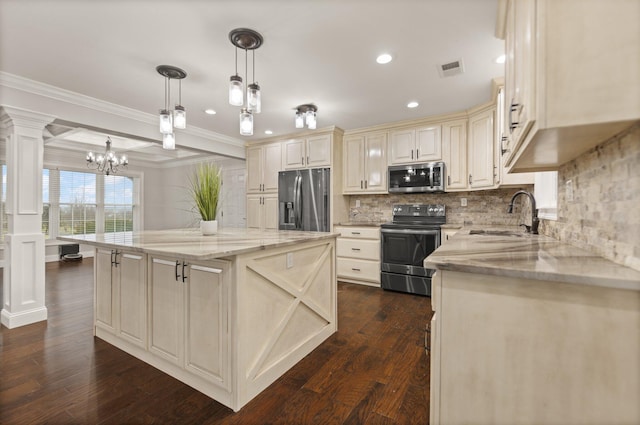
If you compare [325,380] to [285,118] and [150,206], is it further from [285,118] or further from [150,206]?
[150,206]

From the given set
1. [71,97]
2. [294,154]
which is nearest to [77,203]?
[71,97]

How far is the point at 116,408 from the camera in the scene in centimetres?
163

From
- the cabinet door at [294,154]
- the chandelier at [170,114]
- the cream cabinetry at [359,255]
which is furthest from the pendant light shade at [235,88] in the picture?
the cabinet door at [294,154]

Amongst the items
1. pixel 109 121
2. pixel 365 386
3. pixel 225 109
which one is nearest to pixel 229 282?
pixel 365 386

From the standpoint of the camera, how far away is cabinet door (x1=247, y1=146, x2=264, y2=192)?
5.18 m

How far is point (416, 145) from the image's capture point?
407 cm

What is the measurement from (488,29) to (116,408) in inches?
132

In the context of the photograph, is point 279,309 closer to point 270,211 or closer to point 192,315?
point 192,315

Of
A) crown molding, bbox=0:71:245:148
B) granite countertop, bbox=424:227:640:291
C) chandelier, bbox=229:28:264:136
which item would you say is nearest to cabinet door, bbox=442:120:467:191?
granite countertop, bbox=424:227:640:291

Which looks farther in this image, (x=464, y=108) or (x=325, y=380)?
(x=464, y=108)

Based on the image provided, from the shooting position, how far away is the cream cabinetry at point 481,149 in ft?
11.2

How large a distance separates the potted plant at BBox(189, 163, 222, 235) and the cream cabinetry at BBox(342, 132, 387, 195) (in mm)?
2573

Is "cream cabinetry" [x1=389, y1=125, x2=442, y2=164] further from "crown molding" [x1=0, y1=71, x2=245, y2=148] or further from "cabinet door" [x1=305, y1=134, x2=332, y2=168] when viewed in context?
"crown molding" [x1=0, y1=71, x2=245, y2=148]

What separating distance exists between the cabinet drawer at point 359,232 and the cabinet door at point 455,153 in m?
1.12
